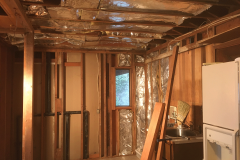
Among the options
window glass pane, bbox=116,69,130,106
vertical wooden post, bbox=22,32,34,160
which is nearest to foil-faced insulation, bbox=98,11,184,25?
vertical wooden post, bbox=22,32,34,160

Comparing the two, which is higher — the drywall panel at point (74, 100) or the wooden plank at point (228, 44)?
the wooden plank at point (228, 44)

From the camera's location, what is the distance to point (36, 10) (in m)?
2.29

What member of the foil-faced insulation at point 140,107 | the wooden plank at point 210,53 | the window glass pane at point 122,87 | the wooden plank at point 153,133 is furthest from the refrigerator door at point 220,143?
the window glass pane at point 122,87

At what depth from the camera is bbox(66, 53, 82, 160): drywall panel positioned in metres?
4.22

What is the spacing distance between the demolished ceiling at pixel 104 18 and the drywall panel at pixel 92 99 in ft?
2.55

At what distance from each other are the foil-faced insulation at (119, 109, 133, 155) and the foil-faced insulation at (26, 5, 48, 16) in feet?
9.01

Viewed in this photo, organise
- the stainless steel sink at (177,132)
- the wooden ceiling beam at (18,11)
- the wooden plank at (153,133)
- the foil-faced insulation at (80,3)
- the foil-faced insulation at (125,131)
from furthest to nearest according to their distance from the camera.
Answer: the foil-faced insulation at (125,131)
the stainless steel sink at (177,132)
the wooden plank at (153,133)
the foil-faced insulation at (80,3)
the wooden ceiling beam at (18,11)

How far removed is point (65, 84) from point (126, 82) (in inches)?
53.3

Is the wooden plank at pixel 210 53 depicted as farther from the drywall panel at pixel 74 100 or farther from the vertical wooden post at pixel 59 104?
the vertical wooden post at pixel 59 104

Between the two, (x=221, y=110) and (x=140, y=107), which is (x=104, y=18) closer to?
(x=221, y=110)

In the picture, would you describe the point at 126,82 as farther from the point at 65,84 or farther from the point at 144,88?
the point at 65,84

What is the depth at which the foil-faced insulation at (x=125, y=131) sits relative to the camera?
4445 millimetres

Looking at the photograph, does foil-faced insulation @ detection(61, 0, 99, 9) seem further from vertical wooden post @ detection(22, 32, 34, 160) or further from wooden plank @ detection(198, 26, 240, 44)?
wooden plank @ detection(198, 26, 240, 44)

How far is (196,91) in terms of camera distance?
2.80 meters
